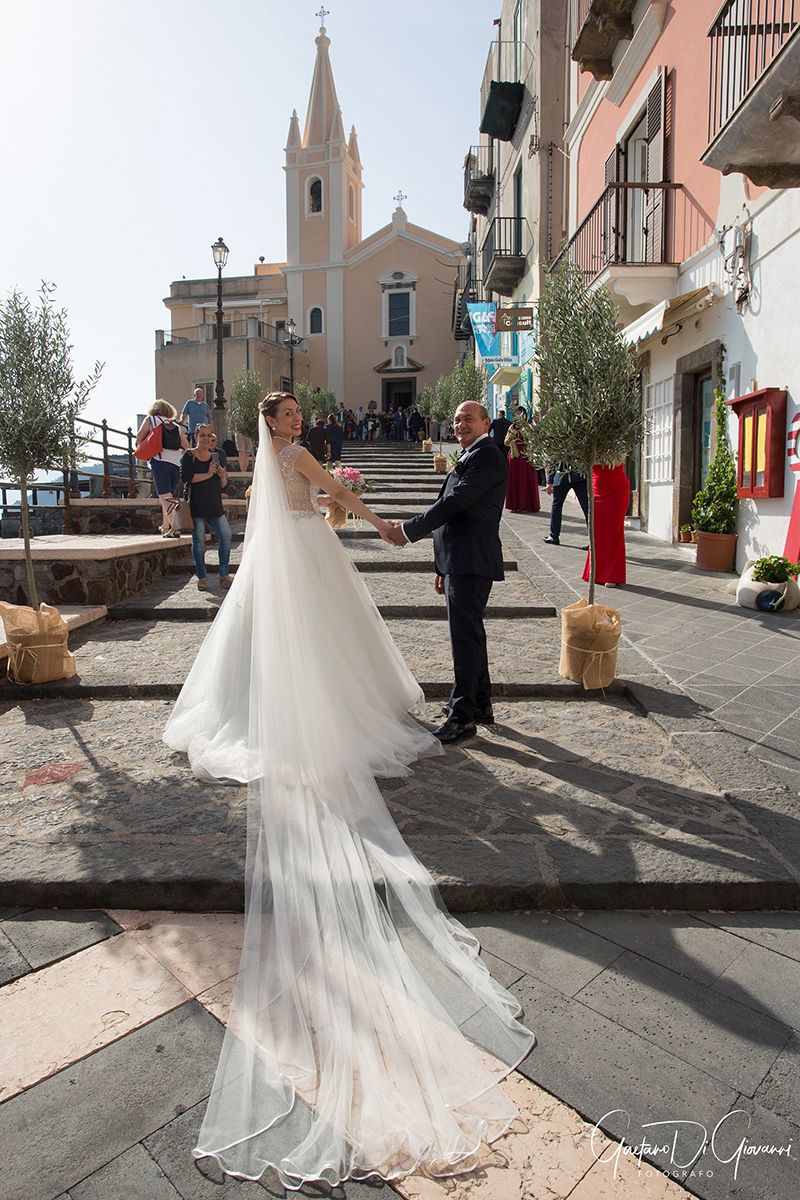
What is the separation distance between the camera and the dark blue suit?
167 inches

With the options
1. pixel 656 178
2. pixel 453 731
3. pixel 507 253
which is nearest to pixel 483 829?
pixel 453 731

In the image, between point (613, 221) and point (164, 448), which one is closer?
point (164, 448)

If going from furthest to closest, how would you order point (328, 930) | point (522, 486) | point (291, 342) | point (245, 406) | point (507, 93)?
point (291, 342)
point (245, 406)
point (507, 93)
point (522, 486)
point (328, 930)

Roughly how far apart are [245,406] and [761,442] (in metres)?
18.1

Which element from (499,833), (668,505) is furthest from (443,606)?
(668,505)

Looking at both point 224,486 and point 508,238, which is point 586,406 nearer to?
point 224,486

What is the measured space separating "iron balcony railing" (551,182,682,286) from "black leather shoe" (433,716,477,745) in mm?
8538

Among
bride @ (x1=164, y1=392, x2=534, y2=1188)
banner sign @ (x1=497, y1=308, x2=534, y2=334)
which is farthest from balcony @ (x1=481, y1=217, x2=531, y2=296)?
bride @ (x1=164, y1=392, x2=534, y2=1188)

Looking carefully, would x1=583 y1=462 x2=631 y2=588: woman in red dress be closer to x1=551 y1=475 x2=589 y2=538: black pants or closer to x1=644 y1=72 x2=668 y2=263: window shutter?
x1=551 y1=475 x2=589 y2=538: black pants

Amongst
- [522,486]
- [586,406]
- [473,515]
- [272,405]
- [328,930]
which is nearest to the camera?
[328,930]

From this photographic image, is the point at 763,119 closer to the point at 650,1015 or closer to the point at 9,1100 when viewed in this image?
the point at 650,1015

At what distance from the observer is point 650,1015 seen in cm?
224

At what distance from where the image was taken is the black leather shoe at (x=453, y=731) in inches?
172

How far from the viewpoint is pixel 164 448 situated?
393 inches
